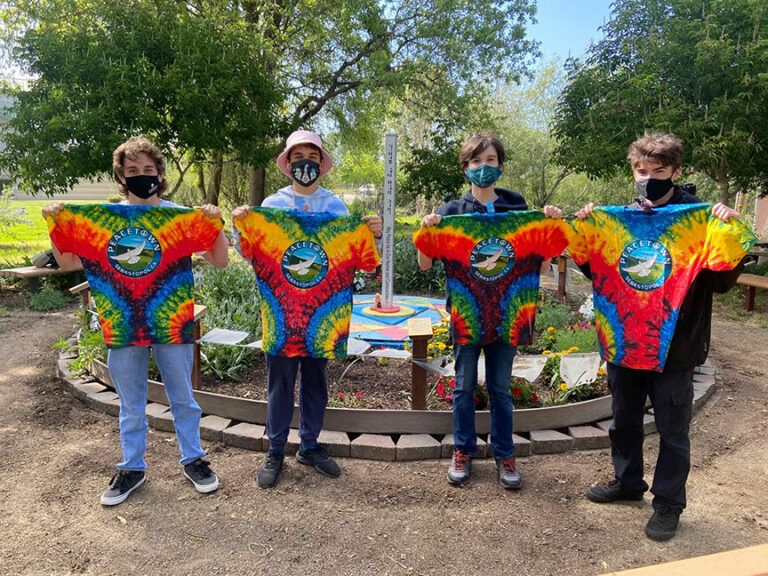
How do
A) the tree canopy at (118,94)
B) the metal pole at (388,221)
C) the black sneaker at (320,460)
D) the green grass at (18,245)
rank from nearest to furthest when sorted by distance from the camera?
1. the black sneaker at (320,460)
2. the metal pole at (388,221)
3. the tree canopy at (118,94)
4. the green grass at (18,245)

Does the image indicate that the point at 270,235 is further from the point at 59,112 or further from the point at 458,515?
the point at 59,112

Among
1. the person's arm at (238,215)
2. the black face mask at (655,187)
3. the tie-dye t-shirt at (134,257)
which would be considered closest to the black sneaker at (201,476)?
the tie-dye t-shirt at (134,257)

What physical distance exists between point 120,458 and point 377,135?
590 inches

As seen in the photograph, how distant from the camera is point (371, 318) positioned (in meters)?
6.63

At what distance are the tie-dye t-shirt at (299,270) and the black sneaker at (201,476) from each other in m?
0.77

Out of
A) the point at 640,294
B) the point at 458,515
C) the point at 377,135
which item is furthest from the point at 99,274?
the point at 377,135

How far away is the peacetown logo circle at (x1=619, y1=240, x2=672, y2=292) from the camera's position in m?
2.71

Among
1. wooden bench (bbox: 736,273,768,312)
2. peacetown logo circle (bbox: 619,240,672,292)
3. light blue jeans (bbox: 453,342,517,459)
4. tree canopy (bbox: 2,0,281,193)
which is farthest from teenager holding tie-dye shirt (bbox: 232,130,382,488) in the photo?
wooden bench (bbox: 736,273,768,312)

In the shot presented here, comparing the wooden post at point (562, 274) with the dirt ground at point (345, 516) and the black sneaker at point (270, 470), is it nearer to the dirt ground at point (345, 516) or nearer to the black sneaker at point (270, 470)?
the dirt ground at point (345, 516)

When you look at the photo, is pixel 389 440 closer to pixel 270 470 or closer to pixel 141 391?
pixel 270 470

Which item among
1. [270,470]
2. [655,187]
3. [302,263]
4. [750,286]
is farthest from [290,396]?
[750,286]

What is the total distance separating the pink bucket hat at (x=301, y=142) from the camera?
307 centimetres

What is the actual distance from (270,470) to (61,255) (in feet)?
5.31

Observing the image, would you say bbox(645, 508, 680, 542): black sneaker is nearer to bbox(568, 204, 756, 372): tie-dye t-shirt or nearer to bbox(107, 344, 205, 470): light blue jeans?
bbox(568, 204, 756, 372): tie-dye t-shirt
